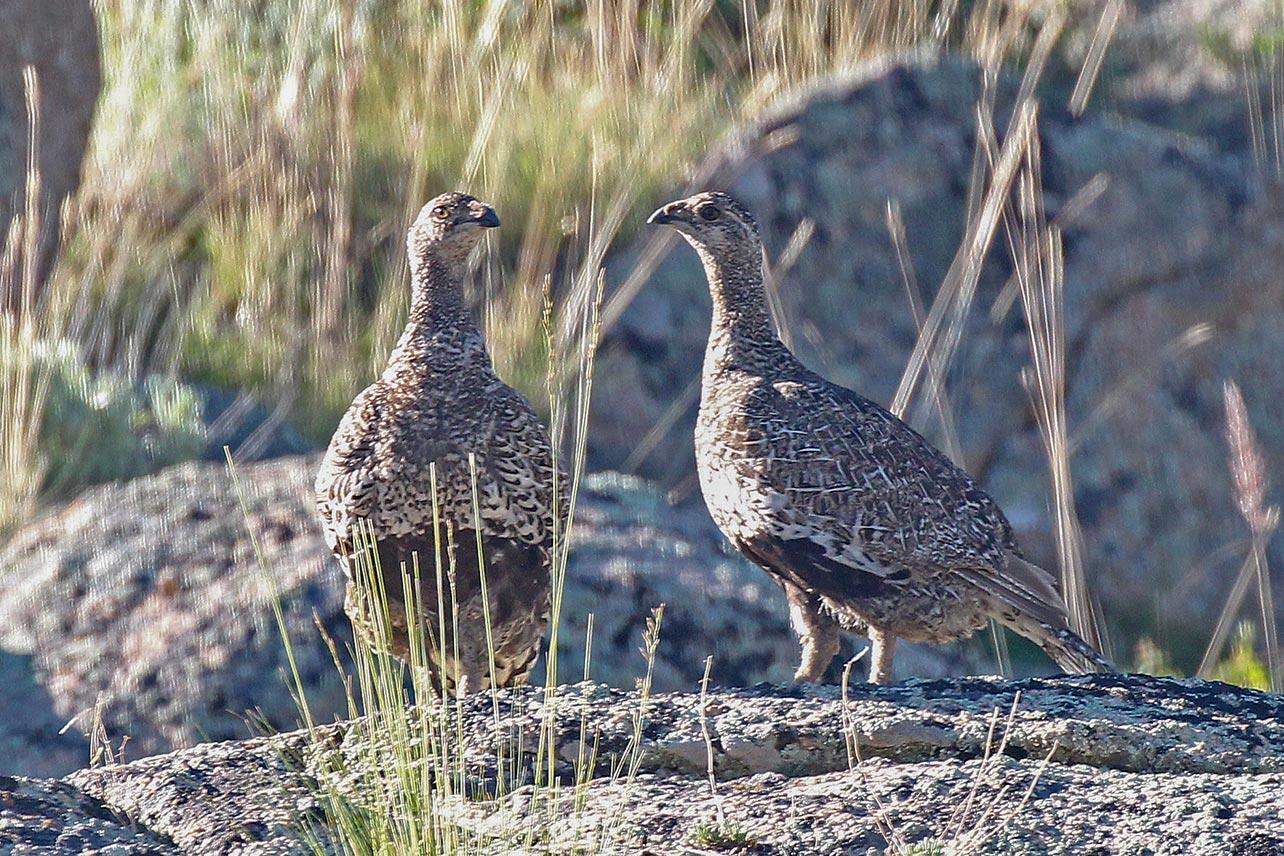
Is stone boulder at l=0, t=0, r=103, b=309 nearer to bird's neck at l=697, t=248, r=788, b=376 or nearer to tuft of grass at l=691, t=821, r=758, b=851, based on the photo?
bird's neck at l=697, t=248, r=788, b=376

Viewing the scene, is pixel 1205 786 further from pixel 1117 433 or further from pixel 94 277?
pixel 94 277

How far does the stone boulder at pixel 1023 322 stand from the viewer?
8.10m

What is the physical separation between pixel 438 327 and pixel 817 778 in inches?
105

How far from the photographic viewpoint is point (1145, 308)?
27.3 ft

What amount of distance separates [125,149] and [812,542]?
587 cm

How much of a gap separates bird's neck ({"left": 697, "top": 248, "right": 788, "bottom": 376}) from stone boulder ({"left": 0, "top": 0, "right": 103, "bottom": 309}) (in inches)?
141

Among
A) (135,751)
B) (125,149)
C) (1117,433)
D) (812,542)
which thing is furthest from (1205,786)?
(125,149)

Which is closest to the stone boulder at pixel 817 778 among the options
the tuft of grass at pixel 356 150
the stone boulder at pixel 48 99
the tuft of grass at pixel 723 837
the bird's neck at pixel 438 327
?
the tuft of grass at pixel 723 837

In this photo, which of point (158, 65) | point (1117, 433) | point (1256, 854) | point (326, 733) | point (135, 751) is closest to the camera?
point (1256, 854)

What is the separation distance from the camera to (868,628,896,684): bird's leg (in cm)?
537

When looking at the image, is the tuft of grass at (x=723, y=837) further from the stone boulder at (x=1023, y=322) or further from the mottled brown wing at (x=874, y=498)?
the stone boulder at (x=1023, y=322)

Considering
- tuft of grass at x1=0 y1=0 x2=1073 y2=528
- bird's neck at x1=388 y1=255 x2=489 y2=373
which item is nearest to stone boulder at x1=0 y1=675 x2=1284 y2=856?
bird's neck at x1=388 y1=255 x2=489 y2=373

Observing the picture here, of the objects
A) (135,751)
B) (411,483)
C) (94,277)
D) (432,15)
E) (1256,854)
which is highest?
(432,15)

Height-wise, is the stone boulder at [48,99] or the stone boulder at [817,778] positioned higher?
the stone boulder at [48,99]
